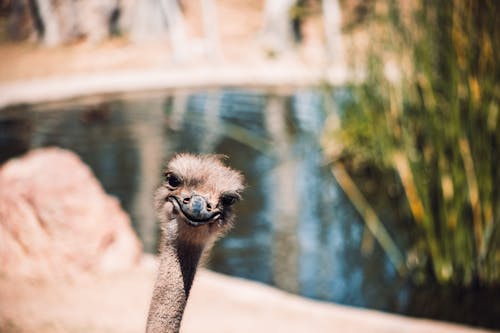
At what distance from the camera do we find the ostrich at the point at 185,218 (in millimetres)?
1311

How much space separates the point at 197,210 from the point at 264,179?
4.72 metres

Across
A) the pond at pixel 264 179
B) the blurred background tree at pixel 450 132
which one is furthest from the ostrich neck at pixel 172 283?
the pond at pixel 264 179

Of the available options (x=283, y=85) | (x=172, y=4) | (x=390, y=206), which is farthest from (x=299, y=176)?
(x=172, y=4)

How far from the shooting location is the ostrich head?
4.27 feet

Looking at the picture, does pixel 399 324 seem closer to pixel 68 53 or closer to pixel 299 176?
pixel 299 176

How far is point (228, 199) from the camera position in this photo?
4.46ft

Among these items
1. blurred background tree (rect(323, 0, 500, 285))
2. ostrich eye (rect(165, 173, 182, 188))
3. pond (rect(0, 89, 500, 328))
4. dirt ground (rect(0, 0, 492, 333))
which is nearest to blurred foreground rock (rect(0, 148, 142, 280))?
dirt ground (rect(0, 0, 492, 333))

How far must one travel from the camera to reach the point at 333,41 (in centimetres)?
1270

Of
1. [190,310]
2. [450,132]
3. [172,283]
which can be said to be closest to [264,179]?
[450,132]

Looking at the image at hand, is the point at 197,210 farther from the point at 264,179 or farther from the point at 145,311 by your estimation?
the point at 264,179

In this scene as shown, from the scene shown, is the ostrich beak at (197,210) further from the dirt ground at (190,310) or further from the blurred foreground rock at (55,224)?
the blurred foreground rock at (55,224)

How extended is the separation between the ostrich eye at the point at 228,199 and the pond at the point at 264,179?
2729mm

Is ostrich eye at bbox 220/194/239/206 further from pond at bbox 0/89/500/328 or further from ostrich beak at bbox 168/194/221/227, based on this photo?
pond at bbox 0/89/500/328

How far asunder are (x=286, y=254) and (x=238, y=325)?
5.08 feet
